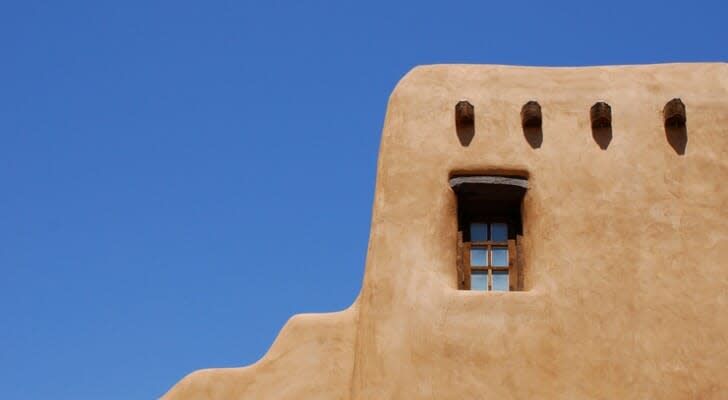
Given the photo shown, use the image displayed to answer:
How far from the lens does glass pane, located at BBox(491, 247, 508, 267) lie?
1145cm

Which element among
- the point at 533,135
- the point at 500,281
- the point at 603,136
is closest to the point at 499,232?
the point at 500,281

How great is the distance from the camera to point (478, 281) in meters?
11.4

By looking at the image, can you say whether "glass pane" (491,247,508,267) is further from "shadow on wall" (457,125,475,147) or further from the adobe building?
"shadow on wall" (457,125,475,147)

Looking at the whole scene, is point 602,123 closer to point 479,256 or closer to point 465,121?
point 465,121

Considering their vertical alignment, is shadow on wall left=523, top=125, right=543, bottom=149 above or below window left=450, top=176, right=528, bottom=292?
above

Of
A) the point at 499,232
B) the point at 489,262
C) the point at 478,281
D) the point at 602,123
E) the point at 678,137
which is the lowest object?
the point at 478,281

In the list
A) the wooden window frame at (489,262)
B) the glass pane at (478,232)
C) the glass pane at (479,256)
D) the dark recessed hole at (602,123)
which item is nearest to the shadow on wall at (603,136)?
the dark recessed hole at (602,123)

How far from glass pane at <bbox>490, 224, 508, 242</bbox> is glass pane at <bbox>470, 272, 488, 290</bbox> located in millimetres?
450

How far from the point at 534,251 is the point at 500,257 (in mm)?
444

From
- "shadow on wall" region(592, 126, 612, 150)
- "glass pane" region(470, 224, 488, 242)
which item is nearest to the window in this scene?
"glass pane" region(470, 224, 488, 242)

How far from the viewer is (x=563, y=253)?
1104 centimetres

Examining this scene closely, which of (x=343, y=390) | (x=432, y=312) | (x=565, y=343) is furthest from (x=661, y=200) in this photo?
(x=343, y=390)

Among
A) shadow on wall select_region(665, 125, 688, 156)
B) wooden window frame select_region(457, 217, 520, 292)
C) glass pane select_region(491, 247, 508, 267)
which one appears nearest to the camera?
wooden window frame select_region(457, 217, 520, 292)

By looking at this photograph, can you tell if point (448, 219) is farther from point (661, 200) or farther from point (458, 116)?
point (661, 200)
